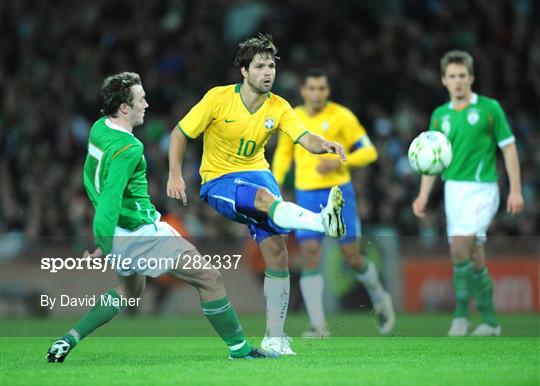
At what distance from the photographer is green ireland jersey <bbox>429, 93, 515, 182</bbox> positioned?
10539 millimetres

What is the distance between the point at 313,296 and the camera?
429 inches

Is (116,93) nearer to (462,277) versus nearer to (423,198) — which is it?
(423,198)

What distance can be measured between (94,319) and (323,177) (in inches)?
148

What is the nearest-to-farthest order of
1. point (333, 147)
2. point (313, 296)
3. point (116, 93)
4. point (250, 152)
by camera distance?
point (116, 93) → point (333, 147) → point (250, 152) → point (313, 296)

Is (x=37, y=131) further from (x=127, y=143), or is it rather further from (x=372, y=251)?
(x=127, y=143)

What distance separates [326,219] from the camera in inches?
300

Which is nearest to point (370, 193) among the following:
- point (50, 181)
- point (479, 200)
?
point (50, 181)

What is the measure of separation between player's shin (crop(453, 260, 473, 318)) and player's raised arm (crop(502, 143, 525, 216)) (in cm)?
62

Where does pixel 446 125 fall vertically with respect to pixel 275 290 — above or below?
above

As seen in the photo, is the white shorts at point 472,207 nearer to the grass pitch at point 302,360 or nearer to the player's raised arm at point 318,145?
the grass pitch at point 302,360

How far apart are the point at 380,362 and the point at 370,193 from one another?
8577 mm

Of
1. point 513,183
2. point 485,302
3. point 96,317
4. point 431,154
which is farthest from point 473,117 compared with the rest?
point 96,317

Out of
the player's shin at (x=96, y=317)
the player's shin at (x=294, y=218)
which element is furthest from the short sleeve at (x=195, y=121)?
the player's shin at (x=96, y=317)

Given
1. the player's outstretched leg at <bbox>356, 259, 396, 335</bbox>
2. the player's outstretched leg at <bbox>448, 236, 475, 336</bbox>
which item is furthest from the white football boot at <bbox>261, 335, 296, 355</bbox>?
the player's outstretched leg at <bbox>356, 259, 396, 335</bbox>
